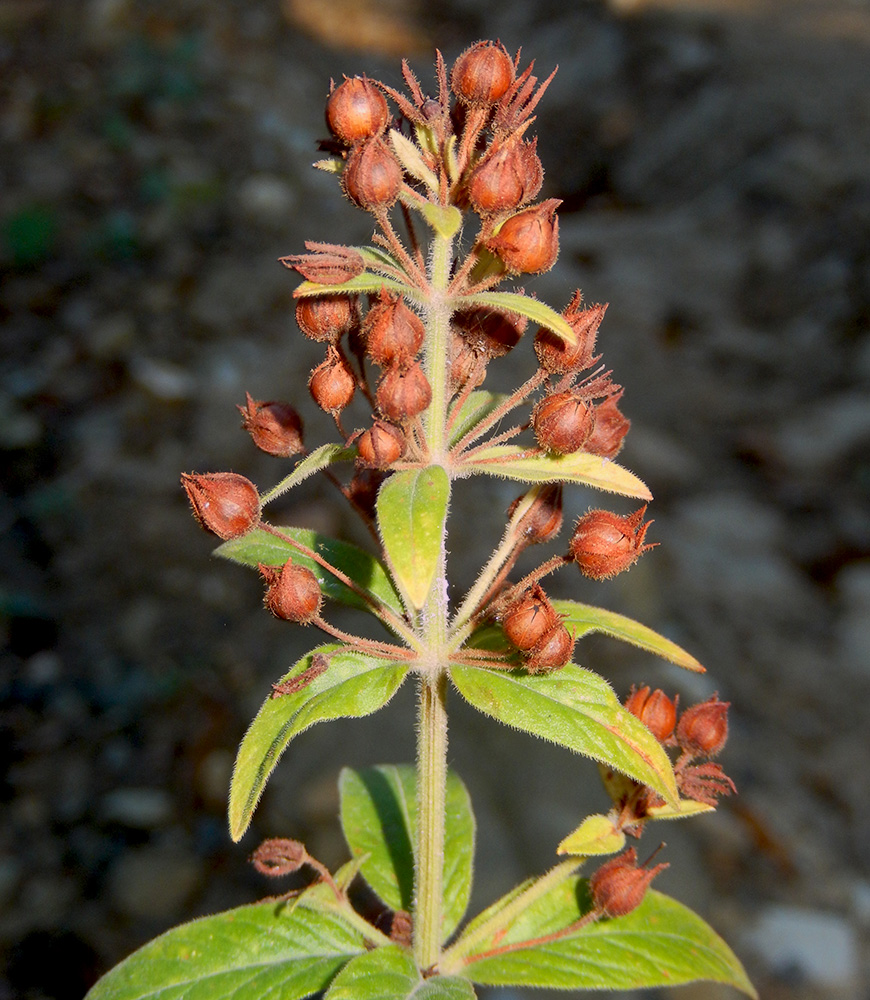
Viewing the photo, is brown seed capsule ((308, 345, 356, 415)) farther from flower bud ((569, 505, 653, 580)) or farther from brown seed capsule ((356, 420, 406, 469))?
flower bud ((569, 505, 653, 580))

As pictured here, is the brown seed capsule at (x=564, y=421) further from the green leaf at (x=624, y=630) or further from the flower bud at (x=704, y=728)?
the flower bud at (x=704, y=728)

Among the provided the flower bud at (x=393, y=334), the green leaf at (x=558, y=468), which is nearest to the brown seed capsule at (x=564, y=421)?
the green leaf at (x=558, y=468)

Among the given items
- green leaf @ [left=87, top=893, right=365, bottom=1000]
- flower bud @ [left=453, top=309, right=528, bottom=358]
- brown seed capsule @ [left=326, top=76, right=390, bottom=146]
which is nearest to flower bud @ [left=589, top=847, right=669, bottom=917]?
green leaf @ [left=87, top=893, right=365, bottom=1000]

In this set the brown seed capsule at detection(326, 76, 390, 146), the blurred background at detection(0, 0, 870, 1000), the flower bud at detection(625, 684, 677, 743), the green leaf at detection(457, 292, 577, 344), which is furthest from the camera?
the blurred background at detection(0, 0, 870, 1000)

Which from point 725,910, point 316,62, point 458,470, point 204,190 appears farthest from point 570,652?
point 316,62

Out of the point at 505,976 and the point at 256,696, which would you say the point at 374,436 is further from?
the point at 256,696
